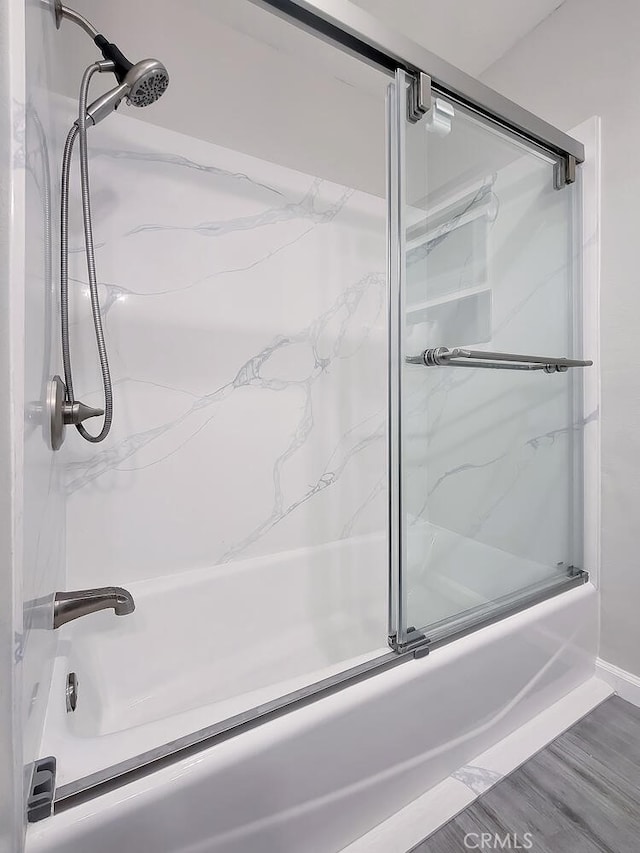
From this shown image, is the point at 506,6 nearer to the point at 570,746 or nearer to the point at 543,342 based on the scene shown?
the point at 543,342

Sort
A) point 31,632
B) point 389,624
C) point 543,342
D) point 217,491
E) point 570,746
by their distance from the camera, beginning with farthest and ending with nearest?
point 217,491
point 543,342
point 570,746
point 389,624
point 31,632

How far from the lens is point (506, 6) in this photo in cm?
150

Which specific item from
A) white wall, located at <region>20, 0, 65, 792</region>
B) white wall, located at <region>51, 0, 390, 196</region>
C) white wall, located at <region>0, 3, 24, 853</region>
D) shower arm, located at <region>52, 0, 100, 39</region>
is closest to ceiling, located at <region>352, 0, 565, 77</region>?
white wall, located at <region>51, 0, 390, 196</region>

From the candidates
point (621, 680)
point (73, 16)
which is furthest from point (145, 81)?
point (621, 680)

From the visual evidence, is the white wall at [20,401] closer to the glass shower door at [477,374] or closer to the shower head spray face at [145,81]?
the shower head spray face at [145,81]

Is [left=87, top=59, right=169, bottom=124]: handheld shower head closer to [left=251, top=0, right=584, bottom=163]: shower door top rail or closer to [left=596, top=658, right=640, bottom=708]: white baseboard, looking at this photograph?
[left=251, top=0, right=584, bottom=163]: shower door top rail

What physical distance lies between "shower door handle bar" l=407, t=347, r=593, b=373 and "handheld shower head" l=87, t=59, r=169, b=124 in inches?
29.5

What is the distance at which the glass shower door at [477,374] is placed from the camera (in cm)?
108

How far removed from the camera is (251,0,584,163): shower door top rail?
92 cm

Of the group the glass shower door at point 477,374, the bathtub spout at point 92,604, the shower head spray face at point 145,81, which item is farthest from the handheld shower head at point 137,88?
the bathtub spout at point 92,604

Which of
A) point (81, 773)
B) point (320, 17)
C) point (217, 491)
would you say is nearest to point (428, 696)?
point (81, 773)

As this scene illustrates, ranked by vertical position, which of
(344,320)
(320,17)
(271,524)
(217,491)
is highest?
(320,17)

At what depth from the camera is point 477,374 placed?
1239 mm

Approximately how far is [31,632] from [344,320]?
4.95ft
